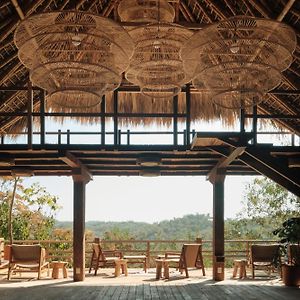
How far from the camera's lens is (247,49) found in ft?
19.9

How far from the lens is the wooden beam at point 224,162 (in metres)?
8.62

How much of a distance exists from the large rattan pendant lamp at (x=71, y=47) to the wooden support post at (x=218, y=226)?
5344 millimetres

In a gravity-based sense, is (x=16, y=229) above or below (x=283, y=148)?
below

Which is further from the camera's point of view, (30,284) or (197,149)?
(30,284)

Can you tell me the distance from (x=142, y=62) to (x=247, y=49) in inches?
49.2

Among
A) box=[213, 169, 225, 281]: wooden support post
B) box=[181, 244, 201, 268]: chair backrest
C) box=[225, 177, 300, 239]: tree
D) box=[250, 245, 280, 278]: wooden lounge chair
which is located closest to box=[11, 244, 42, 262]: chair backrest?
box=[181, 244, 201, 268]: chair backrest

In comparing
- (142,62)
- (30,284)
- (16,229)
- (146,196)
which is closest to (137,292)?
(30,284)

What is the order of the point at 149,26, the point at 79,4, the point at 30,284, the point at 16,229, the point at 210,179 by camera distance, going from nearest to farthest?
the point at 149,26 → the point at 79,4 → the point at 30,284 → the point at 210,179 → the point at 16,229

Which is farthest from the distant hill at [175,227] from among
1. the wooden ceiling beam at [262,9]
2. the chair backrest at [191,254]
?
the wooden ceiling beam at [262,9]

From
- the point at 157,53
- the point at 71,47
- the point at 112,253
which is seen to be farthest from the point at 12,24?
the point at 112,253

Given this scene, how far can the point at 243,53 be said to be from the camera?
592 cm

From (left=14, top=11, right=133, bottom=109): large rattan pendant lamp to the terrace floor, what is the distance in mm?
3892

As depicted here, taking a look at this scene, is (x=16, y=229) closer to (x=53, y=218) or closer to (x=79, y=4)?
(x=53, y=218)

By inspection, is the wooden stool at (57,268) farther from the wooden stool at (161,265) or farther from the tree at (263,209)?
the tree at (263,209)
